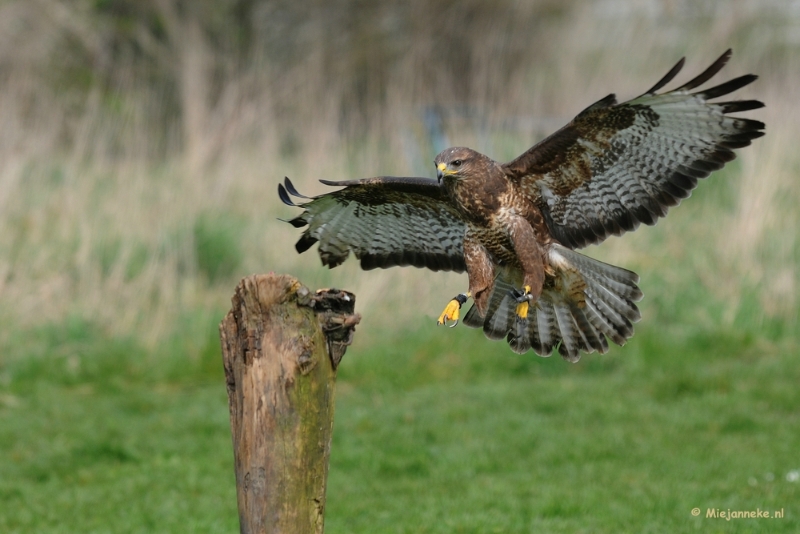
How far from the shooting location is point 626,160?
4359 mm

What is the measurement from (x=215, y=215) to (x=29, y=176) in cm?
170

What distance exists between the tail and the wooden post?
1.56m

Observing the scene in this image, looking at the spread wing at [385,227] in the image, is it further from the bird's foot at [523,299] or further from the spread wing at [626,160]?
the bird's foot at [523,299]

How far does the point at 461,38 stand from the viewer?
45.0 feet

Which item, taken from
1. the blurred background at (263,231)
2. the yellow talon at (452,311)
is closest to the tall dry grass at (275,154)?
the blurred background at (263,231)

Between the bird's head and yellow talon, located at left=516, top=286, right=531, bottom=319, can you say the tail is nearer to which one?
yellow talon, located at left=516, top=286, right=531, bottom=319

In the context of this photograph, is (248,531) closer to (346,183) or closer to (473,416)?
(346,183)

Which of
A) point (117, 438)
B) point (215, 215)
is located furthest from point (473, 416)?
point (215, 215)

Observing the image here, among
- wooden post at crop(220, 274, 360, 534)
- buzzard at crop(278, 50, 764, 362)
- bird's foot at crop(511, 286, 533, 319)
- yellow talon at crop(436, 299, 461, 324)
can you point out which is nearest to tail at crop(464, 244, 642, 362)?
buzzard at crop(278, 50, 764, 362)

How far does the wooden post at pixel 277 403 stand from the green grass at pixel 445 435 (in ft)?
6.21

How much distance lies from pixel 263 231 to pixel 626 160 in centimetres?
539

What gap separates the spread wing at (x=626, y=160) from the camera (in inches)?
161

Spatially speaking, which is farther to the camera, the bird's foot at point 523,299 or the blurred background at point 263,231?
the blurred background at point 263,231

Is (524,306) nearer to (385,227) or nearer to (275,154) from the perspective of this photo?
(385,227)
